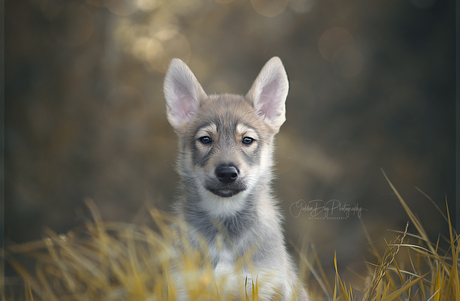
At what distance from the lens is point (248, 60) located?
14.3ft

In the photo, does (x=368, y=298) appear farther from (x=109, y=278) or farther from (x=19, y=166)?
(x=19, y=166)

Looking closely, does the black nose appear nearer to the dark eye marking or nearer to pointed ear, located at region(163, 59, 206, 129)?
the dark eye marking

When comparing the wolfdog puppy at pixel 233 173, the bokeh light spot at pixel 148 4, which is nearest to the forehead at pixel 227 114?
the wolfdog puppy at pixel 233 173

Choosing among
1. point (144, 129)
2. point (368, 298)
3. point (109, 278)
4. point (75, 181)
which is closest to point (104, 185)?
point (75, 181)

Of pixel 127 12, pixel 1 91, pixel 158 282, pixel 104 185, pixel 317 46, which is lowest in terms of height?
pixel 104 185

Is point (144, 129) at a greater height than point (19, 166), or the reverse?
point (144, 129)

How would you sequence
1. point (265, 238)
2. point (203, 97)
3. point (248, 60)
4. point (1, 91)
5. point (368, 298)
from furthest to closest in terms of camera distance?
point (248, 60)
point (1, 91)
point (203, 97)
point (265, 238)
point (368, 298)

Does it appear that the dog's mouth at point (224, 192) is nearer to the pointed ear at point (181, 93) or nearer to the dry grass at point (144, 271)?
the dry grass at point (144, 271)

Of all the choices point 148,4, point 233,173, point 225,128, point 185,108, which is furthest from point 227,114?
point 148,4

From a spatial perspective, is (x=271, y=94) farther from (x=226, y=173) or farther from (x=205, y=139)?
(x=226, y=173)

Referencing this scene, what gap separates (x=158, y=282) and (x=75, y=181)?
118 inches

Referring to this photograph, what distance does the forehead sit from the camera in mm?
2463

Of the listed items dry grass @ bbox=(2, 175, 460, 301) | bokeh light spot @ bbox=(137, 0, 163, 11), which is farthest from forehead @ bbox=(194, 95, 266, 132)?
bokeh light spot @ bbox=(137, 0, 163, 11)

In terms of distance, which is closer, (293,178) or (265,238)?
(265,238)
